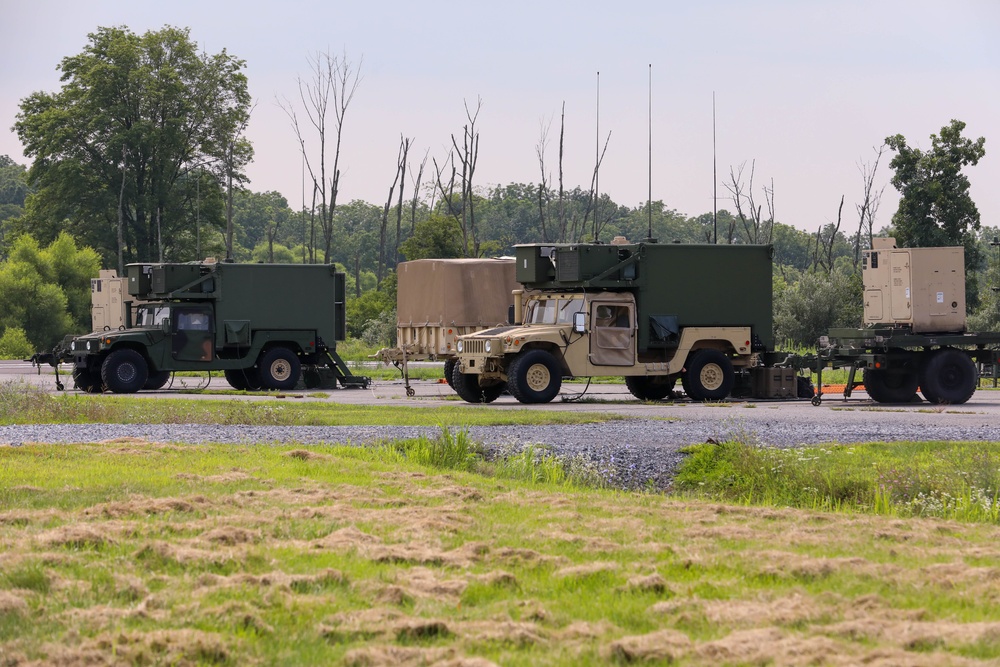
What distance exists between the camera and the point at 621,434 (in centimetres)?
1716

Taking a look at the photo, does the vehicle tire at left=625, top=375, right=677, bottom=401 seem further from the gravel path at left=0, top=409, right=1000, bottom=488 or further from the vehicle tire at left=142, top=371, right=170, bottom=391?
the vehicle tire at left=142, top=371, right=170, bottom=391

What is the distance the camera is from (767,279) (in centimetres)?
2766

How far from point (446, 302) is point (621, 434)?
16.0 meters

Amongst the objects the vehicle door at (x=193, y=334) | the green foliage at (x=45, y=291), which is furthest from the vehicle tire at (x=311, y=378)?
the green foliage at (x=45, y=291)

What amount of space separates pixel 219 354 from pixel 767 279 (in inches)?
490

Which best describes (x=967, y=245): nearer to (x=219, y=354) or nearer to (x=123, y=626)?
(x=219, y=354)

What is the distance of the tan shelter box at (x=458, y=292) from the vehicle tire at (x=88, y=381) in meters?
7.43

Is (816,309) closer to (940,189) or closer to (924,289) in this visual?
(940,189)

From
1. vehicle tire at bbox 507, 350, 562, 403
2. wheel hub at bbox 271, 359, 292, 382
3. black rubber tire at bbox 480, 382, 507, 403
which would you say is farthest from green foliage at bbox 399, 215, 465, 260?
vehicle tire at bbox 507, 350, 562, 403

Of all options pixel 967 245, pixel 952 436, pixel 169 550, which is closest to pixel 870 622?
pixel 169 550

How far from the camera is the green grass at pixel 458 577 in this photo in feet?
20.5

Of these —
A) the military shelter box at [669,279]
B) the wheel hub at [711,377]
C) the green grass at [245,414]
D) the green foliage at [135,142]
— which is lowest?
the green grass at [245,414]

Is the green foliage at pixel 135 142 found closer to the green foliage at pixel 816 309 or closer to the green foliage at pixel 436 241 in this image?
the green foliage at pixel 436 241

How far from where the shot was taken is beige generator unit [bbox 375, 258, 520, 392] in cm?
3281
